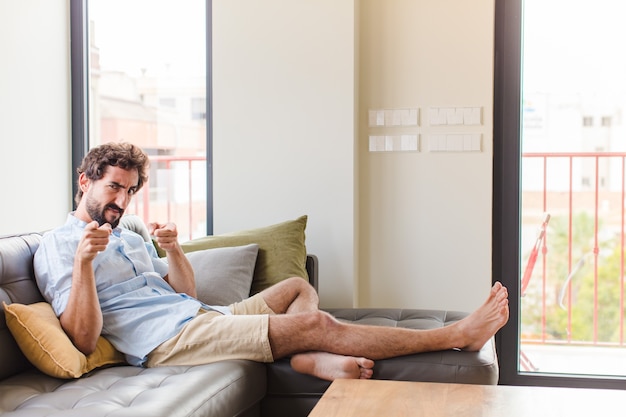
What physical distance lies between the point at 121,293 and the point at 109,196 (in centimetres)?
35

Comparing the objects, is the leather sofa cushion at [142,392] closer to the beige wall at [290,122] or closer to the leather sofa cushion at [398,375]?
the leather sofa cushion at [398,375]

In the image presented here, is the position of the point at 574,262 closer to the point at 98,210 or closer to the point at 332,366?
the point at 332,366

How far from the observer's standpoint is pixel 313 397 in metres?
2.77

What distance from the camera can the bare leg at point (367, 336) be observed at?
2.74m

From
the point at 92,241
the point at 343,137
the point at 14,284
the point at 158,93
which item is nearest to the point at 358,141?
the point at 343,137

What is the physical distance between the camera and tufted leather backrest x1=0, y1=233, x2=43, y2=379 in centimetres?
249

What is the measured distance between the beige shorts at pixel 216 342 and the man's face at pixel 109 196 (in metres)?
0.48

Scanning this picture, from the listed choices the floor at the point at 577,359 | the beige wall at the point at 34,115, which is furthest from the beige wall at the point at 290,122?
the floor at the point at 577,359

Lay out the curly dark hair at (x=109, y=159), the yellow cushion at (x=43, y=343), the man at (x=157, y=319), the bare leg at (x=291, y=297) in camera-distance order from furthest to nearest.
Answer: the bare leg at (x=291, y=297), the curly dark hair at (x=109, y=159), the man at (x=157, y=319), the yellow cushion at (x=43, y=343)

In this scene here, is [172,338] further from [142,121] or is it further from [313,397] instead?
[142,121]

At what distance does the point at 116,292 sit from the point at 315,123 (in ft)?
4.76

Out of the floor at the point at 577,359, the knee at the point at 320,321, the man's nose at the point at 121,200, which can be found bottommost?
the floor at the point at 577,359

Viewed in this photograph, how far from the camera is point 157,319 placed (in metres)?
2.76

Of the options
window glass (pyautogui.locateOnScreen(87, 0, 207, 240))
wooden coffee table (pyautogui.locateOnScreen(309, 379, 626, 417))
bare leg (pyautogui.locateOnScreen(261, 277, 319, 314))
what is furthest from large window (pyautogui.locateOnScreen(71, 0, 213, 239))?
wooden coffee table (pyautogui.locateOnScreen(309, 379, 626, 417))
